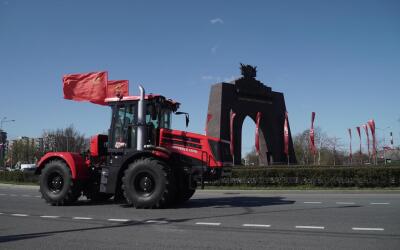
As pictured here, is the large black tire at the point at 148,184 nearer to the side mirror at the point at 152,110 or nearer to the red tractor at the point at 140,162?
the red tractor at the point at 140,162

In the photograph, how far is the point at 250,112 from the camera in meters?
54.2

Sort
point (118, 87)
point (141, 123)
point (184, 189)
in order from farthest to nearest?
point (118, 87), point (184, 189), point (141, 123)

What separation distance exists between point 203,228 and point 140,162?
3853 millimetres

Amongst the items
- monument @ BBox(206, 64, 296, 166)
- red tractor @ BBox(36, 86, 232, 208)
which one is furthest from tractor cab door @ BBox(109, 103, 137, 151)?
monument @ BBox(206, 64, 296, 166)

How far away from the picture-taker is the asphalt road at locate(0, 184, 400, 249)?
6988mm

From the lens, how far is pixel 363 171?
2222 cm

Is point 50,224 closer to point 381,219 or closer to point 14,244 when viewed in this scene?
point 14,244

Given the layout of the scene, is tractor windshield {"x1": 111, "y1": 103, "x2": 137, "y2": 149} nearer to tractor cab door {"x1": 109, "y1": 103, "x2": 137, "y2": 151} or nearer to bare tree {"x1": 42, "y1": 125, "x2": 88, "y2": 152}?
tractor cab door {"x1": 109, "y1": 103, "x2": 137, "y2": 151}

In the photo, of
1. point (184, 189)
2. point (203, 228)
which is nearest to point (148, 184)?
point (184, 189)

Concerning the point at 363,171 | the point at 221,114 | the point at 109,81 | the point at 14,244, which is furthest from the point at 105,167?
the point at 221,114

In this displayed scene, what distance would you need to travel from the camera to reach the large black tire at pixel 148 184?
11.3 meters

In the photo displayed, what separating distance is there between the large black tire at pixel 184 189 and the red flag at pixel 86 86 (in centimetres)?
373

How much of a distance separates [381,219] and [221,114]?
131 ft

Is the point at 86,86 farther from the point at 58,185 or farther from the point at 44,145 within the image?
the point at 44,145
